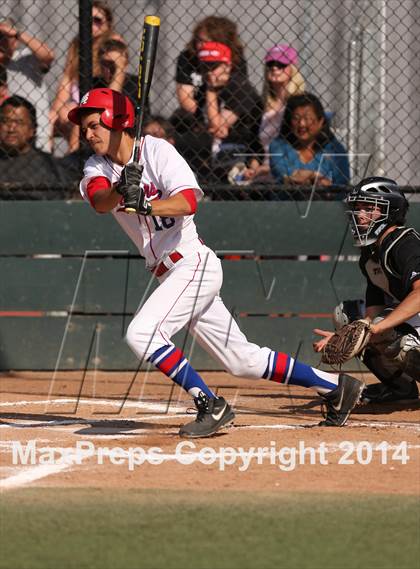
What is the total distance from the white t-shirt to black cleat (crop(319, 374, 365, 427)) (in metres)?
1.11

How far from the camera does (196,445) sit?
5273 mm

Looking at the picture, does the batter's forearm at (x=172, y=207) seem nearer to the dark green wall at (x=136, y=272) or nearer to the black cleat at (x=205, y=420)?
the black cleat at (x=205, y=420)

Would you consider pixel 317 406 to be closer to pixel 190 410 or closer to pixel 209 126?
pixel 190 410

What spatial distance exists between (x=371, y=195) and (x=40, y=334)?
3380 millimetres

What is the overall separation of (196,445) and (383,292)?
179cm

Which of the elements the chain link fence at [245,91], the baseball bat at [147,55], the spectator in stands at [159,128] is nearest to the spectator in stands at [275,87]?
the chain link fence at [245,91]

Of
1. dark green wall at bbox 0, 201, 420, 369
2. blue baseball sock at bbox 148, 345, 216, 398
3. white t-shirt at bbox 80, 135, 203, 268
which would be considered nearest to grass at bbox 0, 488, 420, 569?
blue baseball sock at bbox 148, 345, 216, 398

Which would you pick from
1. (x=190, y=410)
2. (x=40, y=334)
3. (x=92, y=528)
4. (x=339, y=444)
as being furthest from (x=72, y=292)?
(x=92, y=528)

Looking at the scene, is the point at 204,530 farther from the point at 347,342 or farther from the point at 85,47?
the point at 85,47

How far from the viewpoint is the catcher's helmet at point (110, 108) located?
17.4ft

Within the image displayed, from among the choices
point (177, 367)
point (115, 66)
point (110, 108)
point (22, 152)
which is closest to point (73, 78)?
point (115, 66)

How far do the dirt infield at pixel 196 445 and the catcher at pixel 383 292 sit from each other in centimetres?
40

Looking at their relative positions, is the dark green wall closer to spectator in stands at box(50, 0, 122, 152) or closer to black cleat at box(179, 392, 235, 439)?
spectator in stands at box(50, 0, 122, 152)

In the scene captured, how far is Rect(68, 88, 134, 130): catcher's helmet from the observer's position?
5312mm
